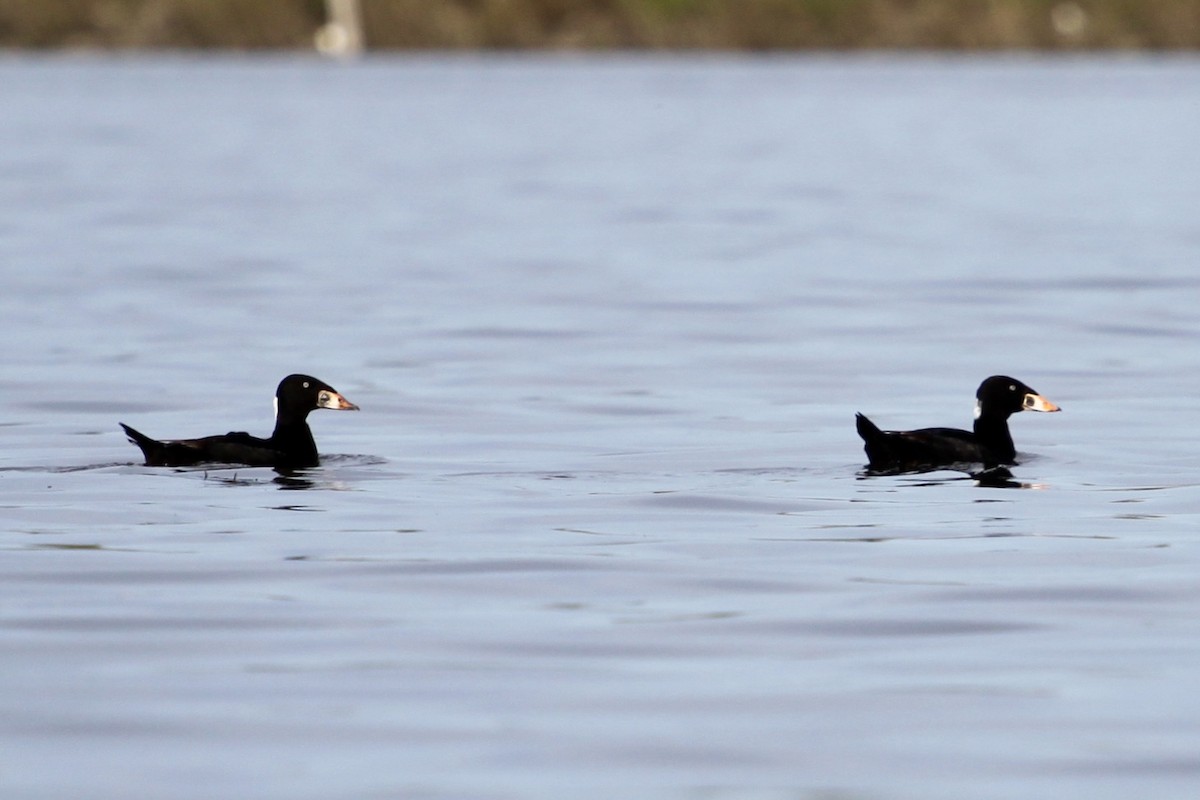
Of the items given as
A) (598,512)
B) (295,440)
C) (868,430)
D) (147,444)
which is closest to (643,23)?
(295,440)

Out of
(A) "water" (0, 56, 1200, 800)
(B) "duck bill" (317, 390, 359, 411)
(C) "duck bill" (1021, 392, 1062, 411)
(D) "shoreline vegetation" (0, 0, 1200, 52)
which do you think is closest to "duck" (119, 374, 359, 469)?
(B) "duck bill" (317, 390, 359, 411)

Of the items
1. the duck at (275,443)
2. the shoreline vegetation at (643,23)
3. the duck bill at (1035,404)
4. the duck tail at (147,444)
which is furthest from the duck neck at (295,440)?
the shoreline vegetation at (643,23)

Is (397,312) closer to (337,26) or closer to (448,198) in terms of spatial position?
(448,198)

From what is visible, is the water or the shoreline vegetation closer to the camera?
the water

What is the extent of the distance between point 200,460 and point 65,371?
5478mm

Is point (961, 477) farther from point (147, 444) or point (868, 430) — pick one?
point (147, 444)

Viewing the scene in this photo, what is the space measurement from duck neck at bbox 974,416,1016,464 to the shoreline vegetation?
93.8m

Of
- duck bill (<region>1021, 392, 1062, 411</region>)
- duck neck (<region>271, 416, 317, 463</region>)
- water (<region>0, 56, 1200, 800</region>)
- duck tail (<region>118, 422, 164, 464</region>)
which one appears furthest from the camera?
duck bill (<region>1021, 392, 1062, 411</region>)

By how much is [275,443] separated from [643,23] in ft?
322

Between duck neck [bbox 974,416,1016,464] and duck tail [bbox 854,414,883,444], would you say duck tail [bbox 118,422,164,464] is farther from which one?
duck neck [bbox 974,416,1016,464]

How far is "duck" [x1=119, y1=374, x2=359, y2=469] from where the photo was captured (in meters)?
12.5

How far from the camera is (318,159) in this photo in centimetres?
5003

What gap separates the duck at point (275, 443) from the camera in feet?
40.9

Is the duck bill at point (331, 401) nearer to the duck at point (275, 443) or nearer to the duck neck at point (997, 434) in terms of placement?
the duck at point (275, 443)
